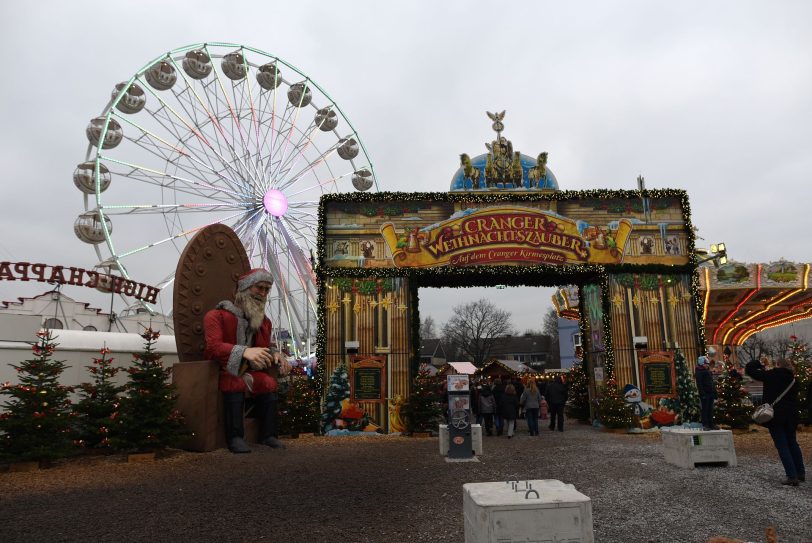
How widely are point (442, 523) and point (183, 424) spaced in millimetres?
5658

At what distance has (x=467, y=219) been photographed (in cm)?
1617

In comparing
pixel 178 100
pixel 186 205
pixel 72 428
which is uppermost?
pixel 178 100

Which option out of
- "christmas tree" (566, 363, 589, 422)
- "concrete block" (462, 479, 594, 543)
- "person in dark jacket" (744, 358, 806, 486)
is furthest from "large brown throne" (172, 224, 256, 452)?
"christmas tree" (566, 363, 589, 422)

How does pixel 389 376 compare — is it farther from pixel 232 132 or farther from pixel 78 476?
pixel 232 132

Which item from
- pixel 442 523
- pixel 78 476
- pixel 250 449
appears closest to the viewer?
pixel 442 523

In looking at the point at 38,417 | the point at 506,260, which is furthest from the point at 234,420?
the point at 506,260

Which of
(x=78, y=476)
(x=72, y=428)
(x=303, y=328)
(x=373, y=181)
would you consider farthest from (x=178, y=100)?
(x=78, y=476)

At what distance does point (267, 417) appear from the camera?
9.66m

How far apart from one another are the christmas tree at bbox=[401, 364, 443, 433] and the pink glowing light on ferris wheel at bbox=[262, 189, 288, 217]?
1238cm

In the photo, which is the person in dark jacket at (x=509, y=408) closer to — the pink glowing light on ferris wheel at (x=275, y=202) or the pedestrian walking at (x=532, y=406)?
the pedestrian walking at (x=532, y=406)

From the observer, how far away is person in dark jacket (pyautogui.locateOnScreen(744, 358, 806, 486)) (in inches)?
262

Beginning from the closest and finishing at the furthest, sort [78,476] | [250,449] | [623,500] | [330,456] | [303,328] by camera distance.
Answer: [623,500] < [78,476] < [250,449] < [330,456] < [303,328]

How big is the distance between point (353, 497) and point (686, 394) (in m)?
12.6

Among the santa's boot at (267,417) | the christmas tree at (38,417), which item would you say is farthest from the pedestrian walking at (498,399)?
the christmas tree at (38,417)
